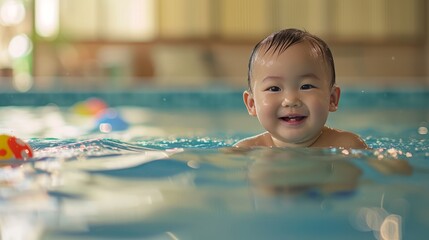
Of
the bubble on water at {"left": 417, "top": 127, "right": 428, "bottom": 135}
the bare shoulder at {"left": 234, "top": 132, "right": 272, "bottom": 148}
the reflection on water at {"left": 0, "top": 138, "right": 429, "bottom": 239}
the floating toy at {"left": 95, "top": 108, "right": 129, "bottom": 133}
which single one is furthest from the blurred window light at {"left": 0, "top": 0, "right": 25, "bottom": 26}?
the reflection on water at {"left": 0, "top": 138, "right": 429, "bottom": 239}

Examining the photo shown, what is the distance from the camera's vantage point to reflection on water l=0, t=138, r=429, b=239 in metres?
1.21

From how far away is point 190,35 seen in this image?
10031 millimetres

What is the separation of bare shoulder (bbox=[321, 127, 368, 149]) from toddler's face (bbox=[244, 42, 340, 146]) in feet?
0.53

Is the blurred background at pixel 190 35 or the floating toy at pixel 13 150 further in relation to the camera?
the blurred background at pixel 190 35

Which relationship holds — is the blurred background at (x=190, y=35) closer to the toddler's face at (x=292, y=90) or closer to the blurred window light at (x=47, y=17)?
the blurred window light at (x=47, y=17)

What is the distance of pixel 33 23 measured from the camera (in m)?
9.80

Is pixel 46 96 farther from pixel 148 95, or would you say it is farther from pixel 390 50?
pixel 390 50

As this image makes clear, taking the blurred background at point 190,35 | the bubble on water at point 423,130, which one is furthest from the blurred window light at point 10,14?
the bubble on water at point 423,130

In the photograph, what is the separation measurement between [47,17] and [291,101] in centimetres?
832

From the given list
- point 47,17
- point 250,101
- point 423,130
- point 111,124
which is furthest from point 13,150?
point 47,17

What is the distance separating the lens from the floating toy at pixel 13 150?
2012 millimetres

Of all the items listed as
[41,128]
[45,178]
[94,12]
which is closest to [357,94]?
[41,128]

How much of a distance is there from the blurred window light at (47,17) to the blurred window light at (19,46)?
219 mm

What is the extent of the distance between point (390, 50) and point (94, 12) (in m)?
4.20
